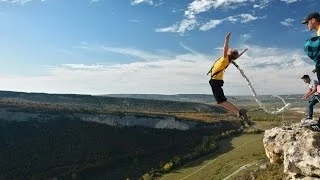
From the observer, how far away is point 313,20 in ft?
41.8

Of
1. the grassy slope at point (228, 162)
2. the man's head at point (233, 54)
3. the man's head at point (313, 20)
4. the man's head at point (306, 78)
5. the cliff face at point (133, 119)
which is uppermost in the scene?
A: the man's head at point (313, 20)

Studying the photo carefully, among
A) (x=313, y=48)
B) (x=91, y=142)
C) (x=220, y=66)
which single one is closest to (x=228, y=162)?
(x=91, y=142)

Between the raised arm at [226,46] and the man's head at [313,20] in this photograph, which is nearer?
the man's head at [313,20]

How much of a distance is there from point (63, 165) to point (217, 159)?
29.1 metres

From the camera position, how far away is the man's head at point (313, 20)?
500 inches

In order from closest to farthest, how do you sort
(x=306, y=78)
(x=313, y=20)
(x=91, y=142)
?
(x=313, y=20) < (x=306, y=78) < (x=91, y=142)

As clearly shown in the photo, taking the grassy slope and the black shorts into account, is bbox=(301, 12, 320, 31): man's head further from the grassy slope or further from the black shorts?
the grassy slope

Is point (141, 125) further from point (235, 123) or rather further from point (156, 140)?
point (235, 123)

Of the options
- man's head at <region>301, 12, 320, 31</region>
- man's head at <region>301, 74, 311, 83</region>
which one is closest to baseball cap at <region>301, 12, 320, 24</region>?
man's head at <region>301, 12, 320, 31</region>

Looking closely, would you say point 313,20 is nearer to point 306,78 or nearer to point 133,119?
point 306,78

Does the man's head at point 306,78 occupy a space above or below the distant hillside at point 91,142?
above

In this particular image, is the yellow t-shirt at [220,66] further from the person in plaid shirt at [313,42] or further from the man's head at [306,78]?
the man's head at [306,78]

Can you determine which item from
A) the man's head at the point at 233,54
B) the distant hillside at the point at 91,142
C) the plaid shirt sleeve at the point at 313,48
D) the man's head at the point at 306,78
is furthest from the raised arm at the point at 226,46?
the distant hillside at the point at 91,142

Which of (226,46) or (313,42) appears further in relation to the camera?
(226,46)
